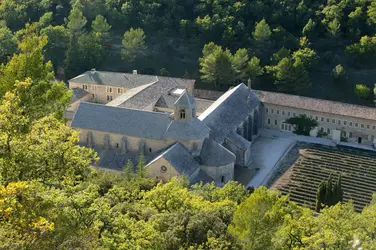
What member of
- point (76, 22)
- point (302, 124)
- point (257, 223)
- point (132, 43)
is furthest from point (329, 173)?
point (76, 22)

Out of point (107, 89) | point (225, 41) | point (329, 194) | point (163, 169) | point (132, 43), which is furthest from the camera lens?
point (225, 41)

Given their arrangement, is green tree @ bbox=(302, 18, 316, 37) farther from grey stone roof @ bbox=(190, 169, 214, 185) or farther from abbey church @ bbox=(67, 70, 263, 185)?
grey stone roof @ bbox=(190, 169, 214, 185)

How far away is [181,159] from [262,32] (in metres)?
39.2

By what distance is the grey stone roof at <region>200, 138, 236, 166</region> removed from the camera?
54219 mm

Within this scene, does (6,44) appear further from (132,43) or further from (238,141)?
(238,141)

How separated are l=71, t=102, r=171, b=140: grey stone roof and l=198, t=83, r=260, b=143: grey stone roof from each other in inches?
216

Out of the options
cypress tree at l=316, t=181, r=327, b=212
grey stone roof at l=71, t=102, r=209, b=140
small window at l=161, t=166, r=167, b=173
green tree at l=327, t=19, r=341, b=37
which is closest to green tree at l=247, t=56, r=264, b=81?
green tree at l=327, t=19, r=341, b=37

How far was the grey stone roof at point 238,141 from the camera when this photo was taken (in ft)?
193

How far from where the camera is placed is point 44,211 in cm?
2111

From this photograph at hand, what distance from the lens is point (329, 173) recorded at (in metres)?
58.9

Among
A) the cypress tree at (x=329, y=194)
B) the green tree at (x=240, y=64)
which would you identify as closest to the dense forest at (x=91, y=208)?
the cypress tree at (x=329, y=194)

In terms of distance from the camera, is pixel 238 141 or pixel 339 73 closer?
pixel 238 141

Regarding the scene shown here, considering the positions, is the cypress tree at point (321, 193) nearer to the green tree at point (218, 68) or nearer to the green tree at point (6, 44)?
the green tree at point (218, 68)

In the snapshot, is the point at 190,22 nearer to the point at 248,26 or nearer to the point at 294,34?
the point at 248,26
